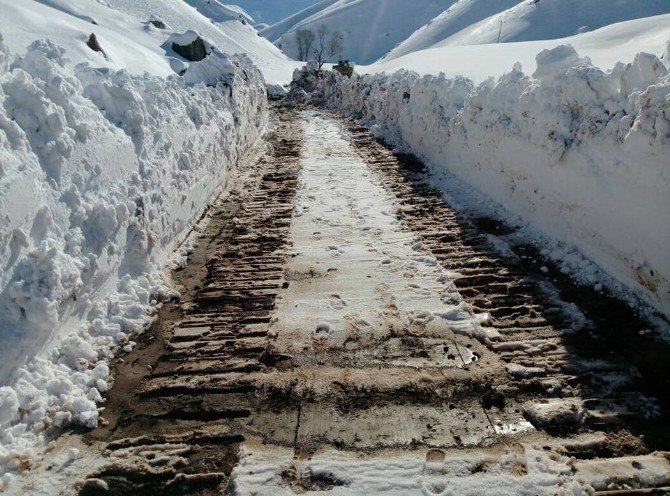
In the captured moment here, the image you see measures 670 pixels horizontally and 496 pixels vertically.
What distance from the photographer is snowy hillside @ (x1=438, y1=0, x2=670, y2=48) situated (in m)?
85.9

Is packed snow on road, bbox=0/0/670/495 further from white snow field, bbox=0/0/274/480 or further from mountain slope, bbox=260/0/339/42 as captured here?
mountain slope, bbox=260/0/339/42

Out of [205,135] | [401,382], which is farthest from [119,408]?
[205,135]

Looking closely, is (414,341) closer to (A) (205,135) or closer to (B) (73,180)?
(B) (73,180)

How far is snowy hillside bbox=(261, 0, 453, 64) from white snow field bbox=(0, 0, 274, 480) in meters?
128

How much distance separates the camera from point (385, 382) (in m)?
3.59

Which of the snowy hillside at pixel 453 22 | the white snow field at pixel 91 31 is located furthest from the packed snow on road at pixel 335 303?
the snowy hillside at pixel 453 22

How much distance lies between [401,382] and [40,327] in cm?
257

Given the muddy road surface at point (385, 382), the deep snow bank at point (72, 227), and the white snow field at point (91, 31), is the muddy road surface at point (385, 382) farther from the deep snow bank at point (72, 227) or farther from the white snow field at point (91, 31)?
the white snow field at point (91, 31)

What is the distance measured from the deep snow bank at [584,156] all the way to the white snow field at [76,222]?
14.2 feet

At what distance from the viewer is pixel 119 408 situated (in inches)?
135

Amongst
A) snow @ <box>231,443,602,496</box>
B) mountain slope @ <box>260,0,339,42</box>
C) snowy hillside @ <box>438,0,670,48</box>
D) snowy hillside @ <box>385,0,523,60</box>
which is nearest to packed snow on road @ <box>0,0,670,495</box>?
snow @ <box>231,443,602,496</box>

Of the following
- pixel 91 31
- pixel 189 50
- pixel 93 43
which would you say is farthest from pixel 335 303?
pixel 189 50

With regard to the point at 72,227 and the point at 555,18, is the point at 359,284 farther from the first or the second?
the point at 555,18

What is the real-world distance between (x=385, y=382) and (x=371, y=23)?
15906 centimetres
